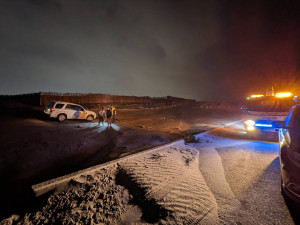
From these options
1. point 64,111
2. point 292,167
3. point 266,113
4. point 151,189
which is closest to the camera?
point 292,167

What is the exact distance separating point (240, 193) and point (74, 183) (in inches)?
143

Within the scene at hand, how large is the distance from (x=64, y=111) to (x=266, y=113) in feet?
46.5

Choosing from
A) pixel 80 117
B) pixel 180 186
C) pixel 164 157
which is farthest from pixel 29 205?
pixel 80 117

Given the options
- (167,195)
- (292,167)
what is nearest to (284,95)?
(292,167)

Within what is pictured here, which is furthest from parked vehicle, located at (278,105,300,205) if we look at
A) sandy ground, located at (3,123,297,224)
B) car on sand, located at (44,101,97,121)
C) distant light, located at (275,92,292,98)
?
car on sand, located at (44,101,97,121)

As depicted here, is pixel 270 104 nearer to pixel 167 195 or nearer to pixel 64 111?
pixel 167 195

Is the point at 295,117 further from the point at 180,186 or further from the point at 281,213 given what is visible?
the point at 180,186

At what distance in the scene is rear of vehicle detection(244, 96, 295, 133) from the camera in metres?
5.99

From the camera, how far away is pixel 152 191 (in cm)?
280

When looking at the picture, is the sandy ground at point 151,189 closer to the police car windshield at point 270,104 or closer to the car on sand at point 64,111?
the police car windshield at point 270,104

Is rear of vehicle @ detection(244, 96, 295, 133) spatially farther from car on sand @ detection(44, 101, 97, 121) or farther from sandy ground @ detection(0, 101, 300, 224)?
car on sand @ detection(44, 101, 97, 121)

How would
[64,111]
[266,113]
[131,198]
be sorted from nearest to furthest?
[131,198]
[266,113]
[64,111]

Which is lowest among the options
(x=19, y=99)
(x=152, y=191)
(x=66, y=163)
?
(x=66, y=163)

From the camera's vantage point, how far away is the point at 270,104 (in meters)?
6.57
